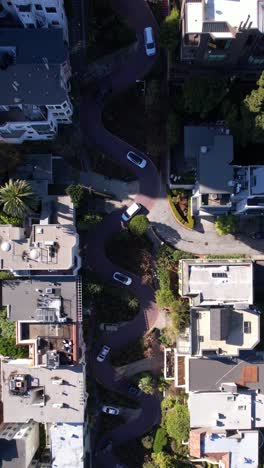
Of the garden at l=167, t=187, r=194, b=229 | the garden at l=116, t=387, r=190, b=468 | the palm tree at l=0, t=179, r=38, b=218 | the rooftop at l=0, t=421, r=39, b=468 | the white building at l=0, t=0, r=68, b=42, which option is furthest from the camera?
the garden at l=167, t=187, r=194, b=229

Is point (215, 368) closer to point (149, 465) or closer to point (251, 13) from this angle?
point (149, 465)

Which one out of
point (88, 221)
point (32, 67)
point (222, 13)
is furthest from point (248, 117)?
point (32, 67)

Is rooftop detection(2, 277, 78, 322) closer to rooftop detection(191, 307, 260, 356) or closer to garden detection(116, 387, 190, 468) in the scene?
rooftop detection(191, 307, 260, 356)

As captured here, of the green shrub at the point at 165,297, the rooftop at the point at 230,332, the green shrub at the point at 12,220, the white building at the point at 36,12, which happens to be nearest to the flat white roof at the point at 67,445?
the rooftop at the point at 230,332

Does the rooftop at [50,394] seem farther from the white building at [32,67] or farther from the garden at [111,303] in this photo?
the white building at [32,67]

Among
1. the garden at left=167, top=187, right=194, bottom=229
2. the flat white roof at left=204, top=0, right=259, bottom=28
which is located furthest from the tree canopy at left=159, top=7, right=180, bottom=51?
the garden at left=167, top=187, right=194, bottom=229

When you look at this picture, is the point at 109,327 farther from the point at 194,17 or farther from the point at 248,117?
the point at 194,17
